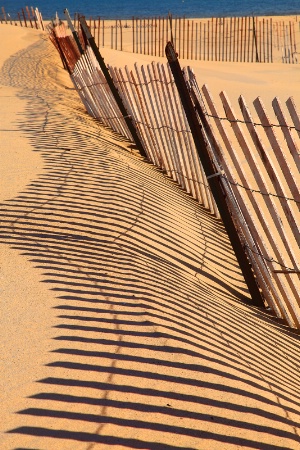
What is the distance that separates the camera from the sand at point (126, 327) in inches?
119

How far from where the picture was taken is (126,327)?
3.64 meters

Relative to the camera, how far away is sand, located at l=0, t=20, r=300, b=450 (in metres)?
3.01

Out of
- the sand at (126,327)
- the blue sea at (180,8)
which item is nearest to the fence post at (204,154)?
the sand at (126,327)

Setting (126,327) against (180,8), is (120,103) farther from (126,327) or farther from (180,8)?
(180,8)

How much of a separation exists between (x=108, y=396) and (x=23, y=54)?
1704 cm

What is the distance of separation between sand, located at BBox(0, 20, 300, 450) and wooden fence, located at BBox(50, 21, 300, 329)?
28 cm

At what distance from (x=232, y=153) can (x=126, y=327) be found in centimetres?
145

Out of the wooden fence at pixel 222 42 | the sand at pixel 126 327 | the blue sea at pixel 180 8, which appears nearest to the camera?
the sand at pixel 126 327

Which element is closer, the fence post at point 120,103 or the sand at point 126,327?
the sand at point 126,327

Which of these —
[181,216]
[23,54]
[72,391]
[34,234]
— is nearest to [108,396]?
[72,391]

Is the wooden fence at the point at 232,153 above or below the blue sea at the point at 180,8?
below

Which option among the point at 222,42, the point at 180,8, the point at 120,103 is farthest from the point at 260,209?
the point at 180,8

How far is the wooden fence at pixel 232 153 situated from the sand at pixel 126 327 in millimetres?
285

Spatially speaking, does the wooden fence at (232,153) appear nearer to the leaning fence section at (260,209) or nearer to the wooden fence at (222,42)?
the leaning fence section at (260,209)
